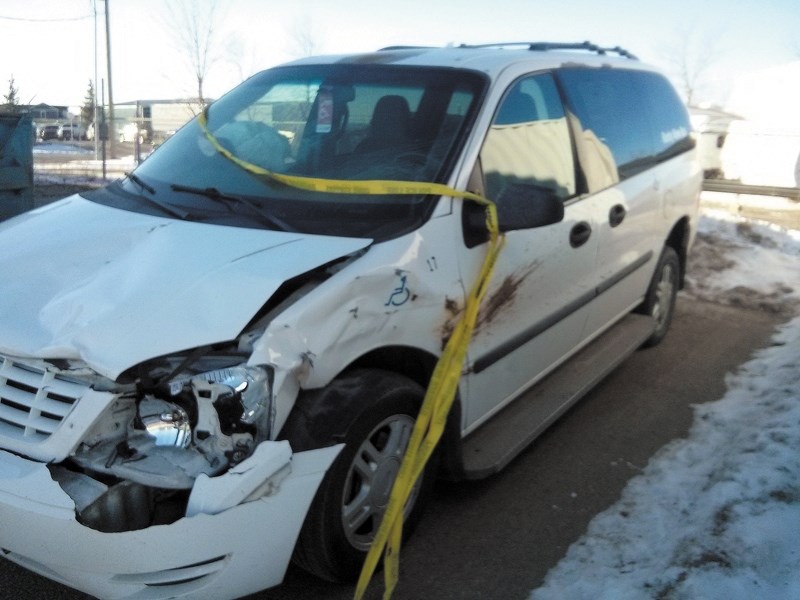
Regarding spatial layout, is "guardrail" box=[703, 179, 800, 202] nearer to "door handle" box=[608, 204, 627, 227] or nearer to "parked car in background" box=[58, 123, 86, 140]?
"door handle" box=[608, 204, 627, 227]

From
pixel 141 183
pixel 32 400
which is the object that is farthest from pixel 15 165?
pixel 32 400

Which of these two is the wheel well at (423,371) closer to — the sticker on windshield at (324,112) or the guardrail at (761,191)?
the sticker on windshield at (324,112)

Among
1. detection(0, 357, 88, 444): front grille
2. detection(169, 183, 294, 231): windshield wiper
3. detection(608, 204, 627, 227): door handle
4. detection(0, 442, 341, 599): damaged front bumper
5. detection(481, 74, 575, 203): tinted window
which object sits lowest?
detection(0, 442, 341, 599): damaged front bumper

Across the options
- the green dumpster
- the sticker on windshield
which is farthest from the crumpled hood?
the green dumpster

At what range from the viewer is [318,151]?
3.50 m

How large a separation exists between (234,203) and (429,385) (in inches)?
42.0

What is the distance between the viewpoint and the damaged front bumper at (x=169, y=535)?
2229 millimetres

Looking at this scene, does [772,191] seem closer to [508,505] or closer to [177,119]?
[508,505]

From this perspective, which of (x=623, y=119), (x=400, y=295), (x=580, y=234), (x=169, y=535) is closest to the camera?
(x=169, y=535)

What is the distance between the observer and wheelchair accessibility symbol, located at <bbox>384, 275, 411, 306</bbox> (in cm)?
281

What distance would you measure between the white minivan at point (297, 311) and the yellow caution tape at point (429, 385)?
0.07 ft

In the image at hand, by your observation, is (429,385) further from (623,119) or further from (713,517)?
(623,119)

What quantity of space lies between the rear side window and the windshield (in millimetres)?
899

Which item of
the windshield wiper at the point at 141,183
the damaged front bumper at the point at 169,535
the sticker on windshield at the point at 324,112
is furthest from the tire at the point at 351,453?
the windshield wiper at the point at 141,183
